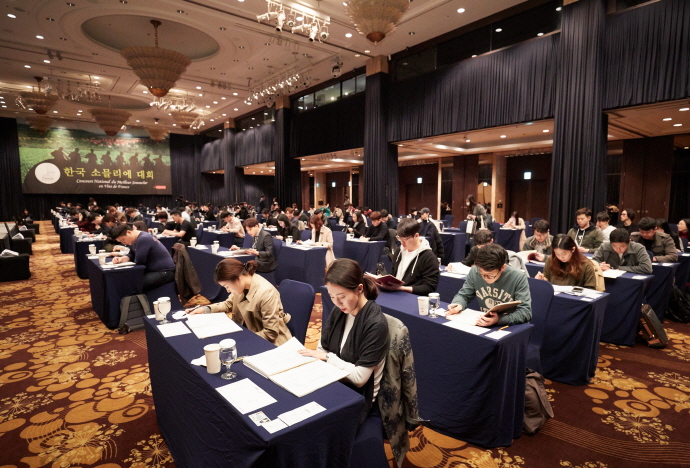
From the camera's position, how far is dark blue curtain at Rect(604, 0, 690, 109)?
241 inches

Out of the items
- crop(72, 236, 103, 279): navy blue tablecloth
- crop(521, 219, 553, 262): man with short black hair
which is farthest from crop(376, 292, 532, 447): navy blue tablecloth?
crop(72, 236, 103, 279): navy blue tablecloth

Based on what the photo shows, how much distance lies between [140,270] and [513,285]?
4.39m

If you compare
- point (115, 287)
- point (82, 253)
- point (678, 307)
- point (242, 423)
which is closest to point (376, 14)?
point (115, 287)

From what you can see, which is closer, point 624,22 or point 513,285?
point 513,285

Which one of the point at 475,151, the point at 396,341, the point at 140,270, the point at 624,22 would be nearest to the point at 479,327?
the point at 396,341

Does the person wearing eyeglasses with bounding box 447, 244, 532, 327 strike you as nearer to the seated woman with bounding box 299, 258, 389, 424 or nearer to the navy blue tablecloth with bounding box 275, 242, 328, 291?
the seated woman with bounding box 299, 258, 389, 424

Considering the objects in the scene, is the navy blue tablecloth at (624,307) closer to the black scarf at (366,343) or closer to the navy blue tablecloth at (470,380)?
the navy blue tablecloth at (470,380)

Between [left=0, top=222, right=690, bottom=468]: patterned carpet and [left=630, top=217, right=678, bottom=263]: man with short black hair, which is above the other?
[left=630, top=217, right=678, bottom=263]: man with short black hair

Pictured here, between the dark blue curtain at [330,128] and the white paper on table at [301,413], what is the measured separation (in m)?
11.6

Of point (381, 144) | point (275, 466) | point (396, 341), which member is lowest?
point (275, 466)

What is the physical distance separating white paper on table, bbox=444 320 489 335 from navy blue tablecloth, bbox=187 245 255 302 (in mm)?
3700

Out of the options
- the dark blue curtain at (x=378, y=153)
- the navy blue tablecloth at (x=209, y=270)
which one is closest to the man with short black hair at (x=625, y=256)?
the navy blue tablecloth at (x=209, y=270)

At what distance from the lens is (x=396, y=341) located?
1890 millimetres

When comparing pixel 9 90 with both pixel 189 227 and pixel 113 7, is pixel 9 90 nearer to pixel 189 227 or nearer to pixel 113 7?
pixel 113 7
